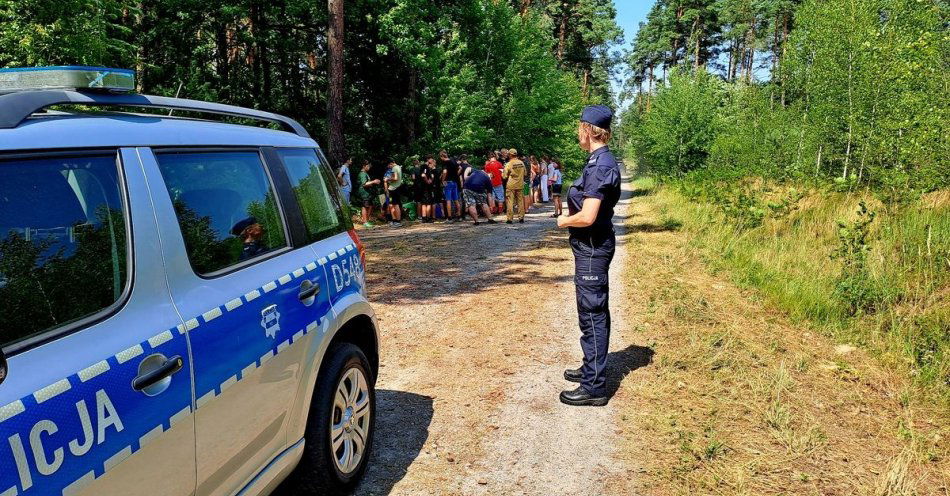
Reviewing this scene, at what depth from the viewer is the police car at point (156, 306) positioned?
5.21 feet

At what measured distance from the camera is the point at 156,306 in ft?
6.53

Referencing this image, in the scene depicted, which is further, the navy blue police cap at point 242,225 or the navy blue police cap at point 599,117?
the navy blue police cap at point 599,117

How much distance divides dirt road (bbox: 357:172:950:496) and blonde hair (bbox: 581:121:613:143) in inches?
80.0

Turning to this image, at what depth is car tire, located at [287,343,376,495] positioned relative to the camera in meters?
2.99

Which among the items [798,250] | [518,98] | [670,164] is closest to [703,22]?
[670,164]

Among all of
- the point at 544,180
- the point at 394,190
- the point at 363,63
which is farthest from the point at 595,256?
the point at 544,180

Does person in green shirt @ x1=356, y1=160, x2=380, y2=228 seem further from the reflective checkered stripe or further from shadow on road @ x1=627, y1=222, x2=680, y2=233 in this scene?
the reflective checkered stripe

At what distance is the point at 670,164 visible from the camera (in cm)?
3412

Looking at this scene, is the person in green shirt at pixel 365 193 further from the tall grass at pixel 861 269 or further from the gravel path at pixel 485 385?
the tall grass at pixel 861 269

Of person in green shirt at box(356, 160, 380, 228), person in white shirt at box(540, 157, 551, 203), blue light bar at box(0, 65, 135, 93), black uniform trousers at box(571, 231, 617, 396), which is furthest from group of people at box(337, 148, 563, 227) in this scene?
blue light bar at box(0, 65, 135, 93)

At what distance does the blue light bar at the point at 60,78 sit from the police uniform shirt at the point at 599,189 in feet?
9.84

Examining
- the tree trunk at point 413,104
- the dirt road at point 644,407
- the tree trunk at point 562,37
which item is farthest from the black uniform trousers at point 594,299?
the tree trunk at point 562,37

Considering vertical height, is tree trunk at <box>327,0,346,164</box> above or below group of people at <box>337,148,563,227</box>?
above

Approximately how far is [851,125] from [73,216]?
75.2ft
